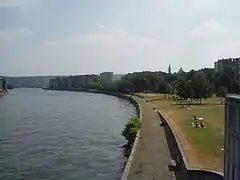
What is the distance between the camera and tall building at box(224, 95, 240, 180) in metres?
7.52

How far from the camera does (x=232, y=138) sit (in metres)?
7.92

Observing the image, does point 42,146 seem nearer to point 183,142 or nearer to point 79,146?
point 79,146

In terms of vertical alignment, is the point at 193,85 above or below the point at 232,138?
above

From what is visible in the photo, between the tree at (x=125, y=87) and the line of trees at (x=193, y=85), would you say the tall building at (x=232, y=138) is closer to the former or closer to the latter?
the line of trees at (x=193, y=85)

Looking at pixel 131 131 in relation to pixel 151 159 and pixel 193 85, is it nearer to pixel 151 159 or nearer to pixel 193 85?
pixel 151 159

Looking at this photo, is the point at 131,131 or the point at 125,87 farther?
the point at 125,87

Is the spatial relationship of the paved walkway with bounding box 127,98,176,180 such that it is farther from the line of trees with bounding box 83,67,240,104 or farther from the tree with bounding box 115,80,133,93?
the tree with bounding box 115,80,133,93

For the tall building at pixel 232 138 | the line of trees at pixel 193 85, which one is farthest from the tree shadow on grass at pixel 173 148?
the line of trees at pixel 193 85

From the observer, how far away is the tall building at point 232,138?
7.52 metres

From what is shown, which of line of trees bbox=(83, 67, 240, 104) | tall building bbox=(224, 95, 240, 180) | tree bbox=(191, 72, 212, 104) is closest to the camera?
tall building bbox=(224, 95, 240, 180)

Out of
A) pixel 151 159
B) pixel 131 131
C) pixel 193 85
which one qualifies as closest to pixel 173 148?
pixel 151 159

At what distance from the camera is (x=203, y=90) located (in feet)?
218

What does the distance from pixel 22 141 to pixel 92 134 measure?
23.9 feet

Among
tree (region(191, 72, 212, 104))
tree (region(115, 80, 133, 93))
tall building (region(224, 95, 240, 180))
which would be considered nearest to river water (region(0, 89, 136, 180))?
tall building (region(224, 95, 240, 180))
